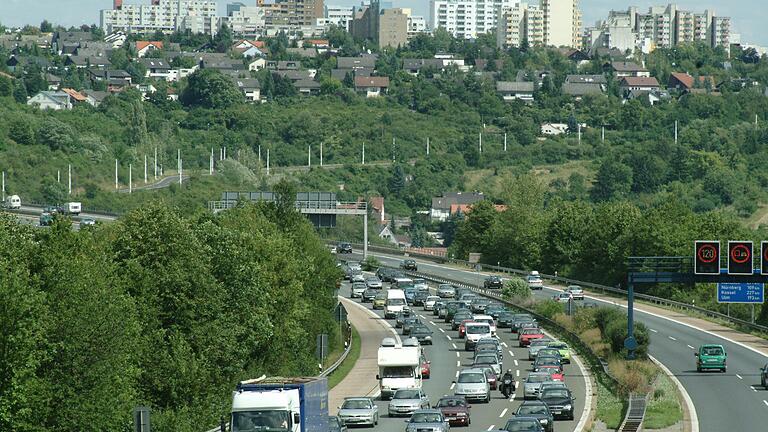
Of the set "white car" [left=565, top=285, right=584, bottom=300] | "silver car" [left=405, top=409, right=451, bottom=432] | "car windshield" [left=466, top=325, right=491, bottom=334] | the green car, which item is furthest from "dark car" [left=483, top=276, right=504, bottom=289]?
"silver car" [left=405, top=409, right=451, bottom=432]

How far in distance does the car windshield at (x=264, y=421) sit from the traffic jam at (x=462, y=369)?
32.3 ft

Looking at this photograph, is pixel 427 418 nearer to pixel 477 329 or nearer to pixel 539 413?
pixel 539 413

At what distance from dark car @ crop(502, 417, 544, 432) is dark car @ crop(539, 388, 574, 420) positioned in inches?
295

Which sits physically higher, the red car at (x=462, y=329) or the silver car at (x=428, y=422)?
the silver car at (x=428, y=422)

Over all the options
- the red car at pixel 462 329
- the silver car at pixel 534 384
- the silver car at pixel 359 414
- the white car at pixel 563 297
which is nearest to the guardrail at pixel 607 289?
the white car at pixel 563 297

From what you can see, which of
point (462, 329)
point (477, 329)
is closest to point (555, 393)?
point (477, 329)

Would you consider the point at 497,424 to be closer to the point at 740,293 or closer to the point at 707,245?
the point at 707,245

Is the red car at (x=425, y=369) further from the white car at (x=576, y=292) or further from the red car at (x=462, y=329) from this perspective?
→ the white car at (x=576, y=292)

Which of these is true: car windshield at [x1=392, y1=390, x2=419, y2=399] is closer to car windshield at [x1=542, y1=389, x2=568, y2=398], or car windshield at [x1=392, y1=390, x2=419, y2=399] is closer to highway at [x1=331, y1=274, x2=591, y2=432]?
highway at [x1=331, y1=274, x2=591, y2=432]

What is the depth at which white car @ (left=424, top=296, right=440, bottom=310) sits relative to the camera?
114 metres

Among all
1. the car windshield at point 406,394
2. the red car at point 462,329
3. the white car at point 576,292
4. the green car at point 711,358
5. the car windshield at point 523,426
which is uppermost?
the car windshield at point 523,426

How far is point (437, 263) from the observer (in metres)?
154

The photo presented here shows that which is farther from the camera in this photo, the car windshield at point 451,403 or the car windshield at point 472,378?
the car windshield at point 472,378

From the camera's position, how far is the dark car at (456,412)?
58250 mm
